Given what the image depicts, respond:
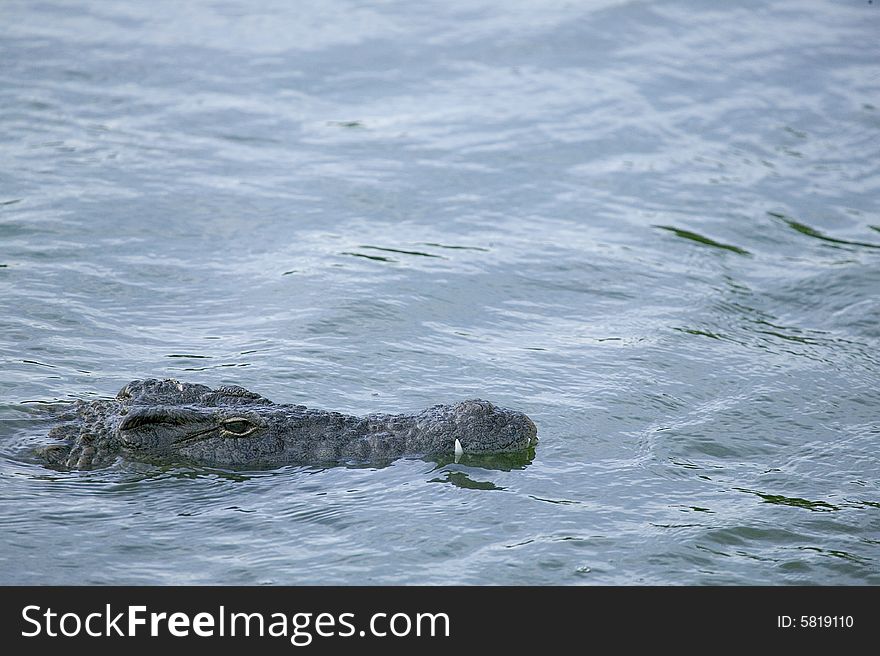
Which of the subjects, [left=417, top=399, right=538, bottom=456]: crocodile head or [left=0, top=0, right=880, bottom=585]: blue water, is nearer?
[left=0, top=0, right=880, bottom=585]: blue water

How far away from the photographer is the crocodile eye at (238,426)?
6.45 meters

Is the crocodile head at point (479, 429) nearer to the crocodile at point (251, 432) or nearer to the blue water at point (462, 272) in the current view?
the crocodile at point (251, 432)

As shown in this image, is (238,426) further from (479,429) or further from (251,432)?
(479,429)

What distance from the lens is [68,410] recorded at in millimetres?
7113

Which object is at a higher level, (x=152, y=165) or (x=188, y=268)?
(x=152, y=165)

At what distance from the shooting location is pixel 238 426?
255 inches

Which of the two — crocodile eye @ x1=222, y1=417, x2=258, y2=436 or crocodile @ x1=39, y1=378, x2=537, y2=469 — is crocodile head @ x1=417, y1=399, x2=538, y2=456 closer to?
crocodile @ x1=39, y1=378, x2=537, y2=469

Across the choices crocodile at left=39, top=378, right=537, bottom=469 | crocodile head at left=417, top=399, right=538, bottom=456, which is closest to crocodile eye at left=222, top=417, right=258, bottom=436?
crocodile at left=39, top=378, right=537, bottom=469

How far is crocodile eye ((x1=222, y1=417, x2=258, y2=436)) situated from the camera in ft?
21.2

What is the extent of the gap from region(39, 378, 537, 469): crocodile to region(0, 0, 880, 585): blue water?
108mm

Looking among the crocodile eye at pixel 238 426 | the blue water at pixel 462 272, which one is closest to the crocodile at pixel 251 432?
the crocodile eye at pixel 238 426

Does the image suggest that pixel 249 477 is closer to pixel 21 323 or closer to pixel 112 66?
pixel 21 323

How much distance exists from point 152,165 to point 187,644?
7.84m

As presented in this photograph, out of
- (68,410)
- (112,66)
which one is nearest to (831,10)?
(112,66)
